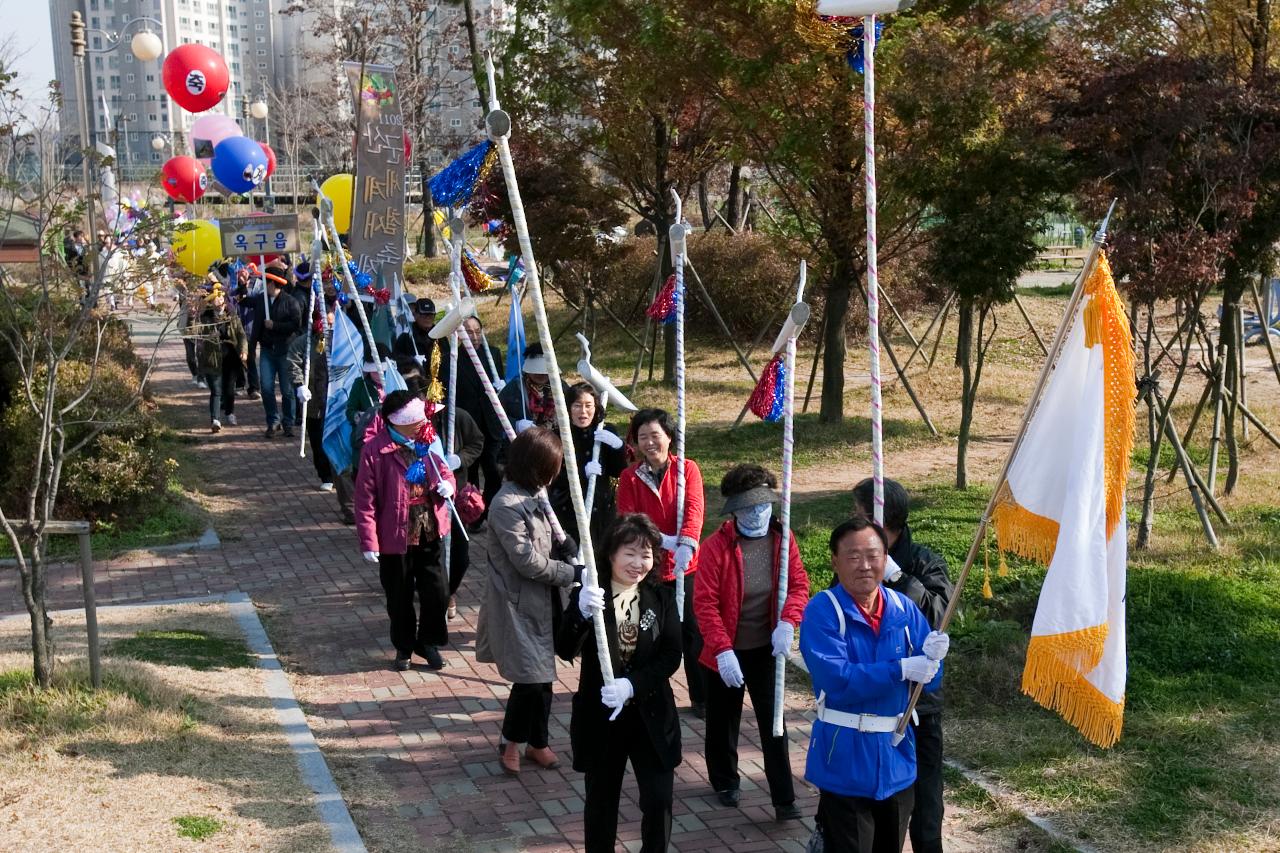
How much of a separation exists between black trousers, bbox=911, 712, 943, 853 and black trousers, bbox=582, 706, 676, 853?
92 centimetres

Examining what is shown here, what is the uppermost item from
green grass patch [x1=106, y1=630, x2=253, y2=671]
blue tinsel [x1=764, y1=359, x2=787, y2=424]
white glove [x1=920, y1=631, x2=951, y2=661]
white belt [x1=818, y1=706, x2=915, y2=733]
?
blue tinsel [x1=764, y1=359, x2=787, y2=424]

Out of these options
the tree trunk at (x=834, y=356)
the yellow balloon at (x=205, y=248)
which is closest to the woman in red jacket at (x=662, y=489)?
the tree trunk at (x=834, y=356)

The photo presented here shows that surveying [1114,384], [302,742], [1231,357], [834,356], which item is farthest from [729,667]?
[834,356]

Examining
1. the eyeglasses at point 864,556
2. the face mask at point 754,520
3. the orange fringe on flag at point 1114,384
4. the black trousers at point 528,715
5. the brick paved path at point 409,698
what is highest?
the orange fringe on flag at point 1114,384

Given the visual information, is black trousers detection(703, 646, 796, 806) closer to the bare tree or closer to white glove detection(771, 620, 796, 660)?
white glove detection(771, 620, 796, 660)

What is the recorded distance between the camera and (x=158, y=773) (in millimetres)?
6152

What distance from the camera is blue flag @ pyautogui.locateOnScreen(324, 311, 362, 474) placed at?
10.1 meters

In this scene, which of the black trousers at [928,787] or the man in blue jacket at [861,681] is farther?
the black trousers at [928,787]

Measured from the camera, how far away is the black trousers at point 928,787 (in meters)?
4.90

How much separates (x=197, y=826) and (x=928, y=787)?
303cm

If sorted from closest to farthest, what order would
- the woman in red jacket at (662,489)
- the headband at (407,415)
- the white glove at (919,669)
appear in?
1. the white glove at (919,669)
2. the woman in red jacket at (662,489)
3. the headband at (407,415)

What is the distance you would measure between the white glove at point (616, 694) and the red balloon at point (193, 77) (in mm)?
19054

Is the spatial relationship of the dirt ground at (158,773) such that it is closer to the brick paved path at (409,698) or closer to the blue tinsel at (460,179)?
the brick paved path at (409,698)

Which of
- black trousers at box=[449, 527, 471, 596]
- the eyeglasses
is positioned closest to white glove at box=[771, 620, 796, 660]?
the eyeglasses
